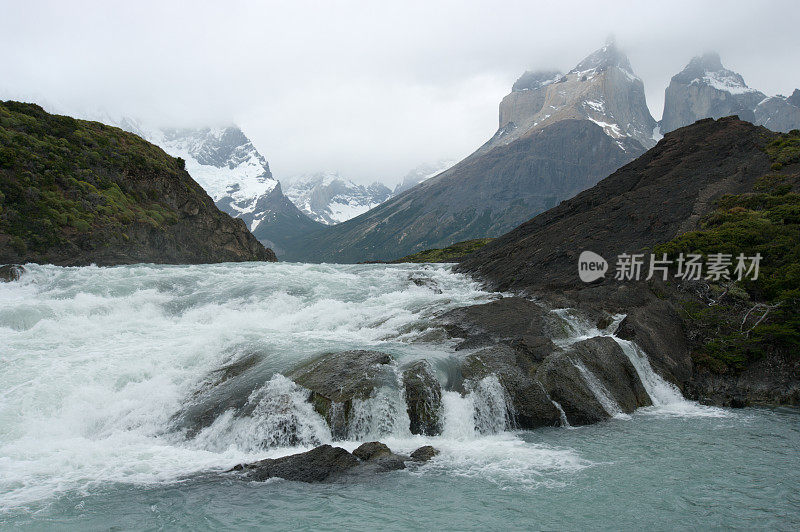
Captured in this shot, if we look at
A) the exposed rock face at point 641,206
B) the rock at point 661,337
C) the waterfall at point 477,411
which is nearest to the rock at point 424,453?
the waterfall at point 477,411

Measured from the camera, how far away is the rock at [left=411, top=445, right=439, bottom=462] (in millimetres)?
15773

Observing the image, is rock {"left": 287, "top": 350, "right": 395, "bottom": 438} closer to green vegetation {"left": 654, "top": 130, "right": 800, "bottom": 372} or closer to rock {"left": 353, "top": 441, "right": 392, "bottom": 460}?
rock {"left": 353, "top": 441, "right": 392, "bottom": 460}

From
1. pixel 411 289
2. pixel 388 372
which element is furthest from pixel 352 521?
pixel 411 289

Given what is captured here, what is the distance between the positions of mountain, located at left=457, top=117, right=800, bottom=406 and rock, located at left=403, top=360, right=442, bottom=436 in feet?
31.1

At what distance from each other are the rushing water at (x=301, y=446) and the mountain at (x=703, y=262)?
9.80 ft

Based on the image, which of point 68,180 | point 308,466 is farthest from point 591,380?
point 68,180

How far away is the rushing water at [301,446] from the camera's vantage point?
12055 mm

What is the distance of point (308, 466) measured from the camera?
48.7 feet

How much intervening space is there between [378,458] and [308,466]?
8.04 feet

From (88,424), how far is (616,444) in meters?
21.6

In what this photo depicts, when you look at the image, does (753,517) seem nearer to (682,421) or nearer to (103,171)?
(682,421)

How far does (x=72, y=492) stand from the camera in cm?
1311

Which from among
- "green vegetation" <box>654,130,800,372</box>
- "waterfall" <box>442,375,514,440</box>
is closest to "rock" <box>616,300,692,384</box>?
"green vegetation" <box>654,130,800,372</box>

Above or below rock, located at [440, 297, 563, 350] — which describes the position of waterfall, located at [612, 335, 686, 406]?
below
